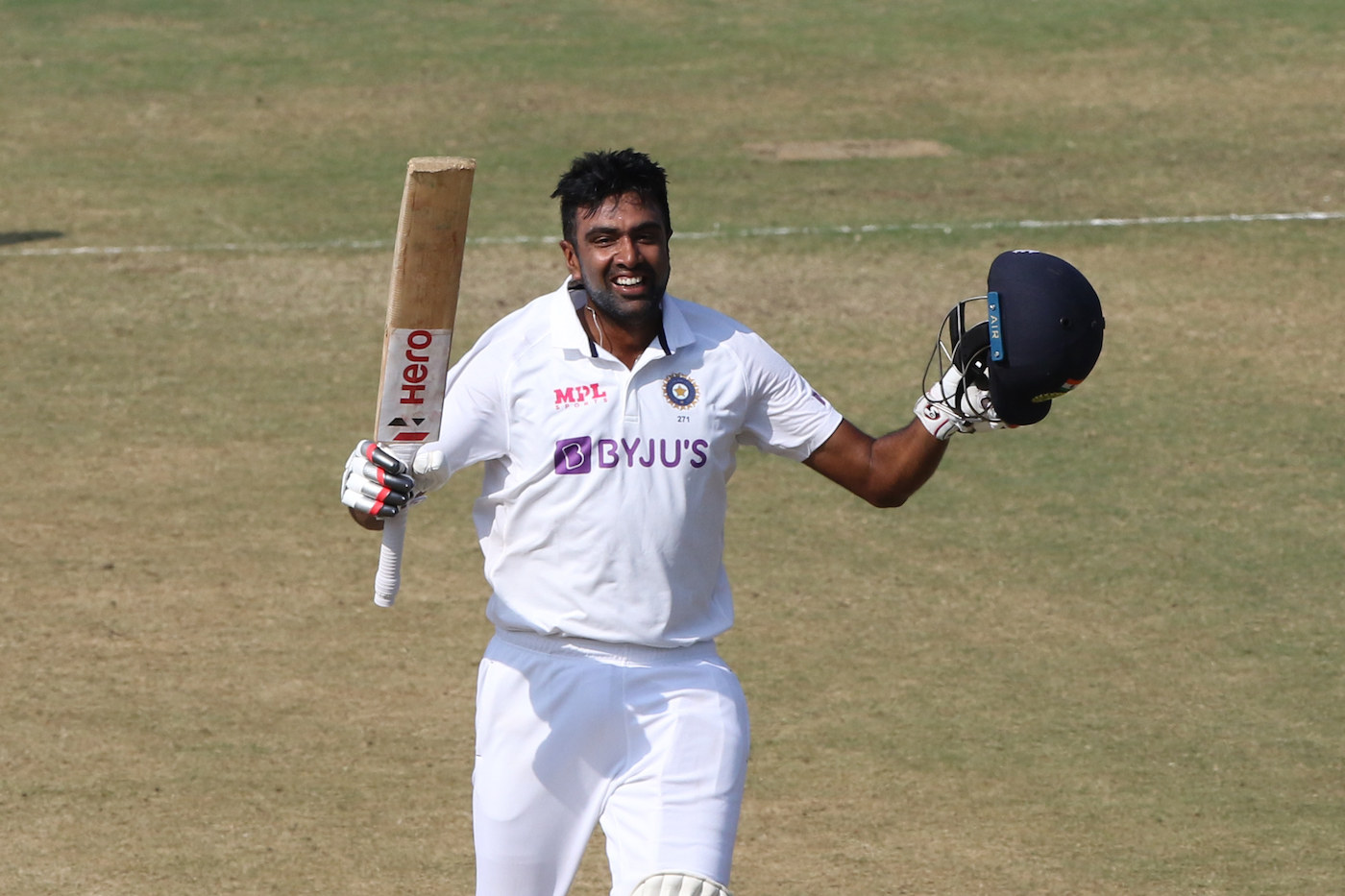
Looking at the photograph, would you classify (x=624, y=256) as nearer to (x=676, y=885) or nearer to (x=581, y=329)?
(x=581, y=329)

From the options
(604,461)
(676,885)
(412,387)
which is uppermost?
(412,387)


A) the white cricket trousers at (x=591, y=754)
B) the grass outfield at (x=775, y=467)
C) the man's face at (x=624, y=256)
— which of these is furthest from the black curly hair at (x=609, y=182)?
the grass outfield at (x=775, y=467)

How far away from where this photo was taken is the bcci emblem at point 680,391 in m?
4.96

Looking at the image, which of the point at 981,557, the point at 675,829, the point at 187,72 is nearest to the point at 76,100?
the point at 187,72

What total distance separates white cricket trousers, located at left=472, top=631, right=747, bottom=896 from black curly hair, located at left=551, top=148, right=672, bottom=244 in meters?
1.16

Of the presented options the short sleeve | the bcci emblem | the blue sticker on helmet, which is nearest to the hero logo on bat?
the bcci emblem

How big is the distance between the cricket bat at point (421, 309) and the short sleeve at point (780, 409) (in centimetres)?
81

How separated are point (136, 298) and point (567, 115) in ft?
17.1

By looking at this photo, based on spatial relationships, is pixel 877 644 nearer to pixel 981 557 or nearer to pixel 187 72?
pixel 981 557

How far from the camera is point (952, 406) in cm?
515

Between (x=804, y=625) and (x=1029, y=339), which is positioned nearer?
(x=1029, y=339)

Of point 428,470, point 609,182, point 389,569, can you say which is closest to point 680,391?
point 609,182

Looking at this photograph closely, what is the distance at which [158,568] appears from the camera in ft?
29.8

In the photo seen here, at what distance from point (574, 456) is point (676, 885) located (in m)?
1.12
